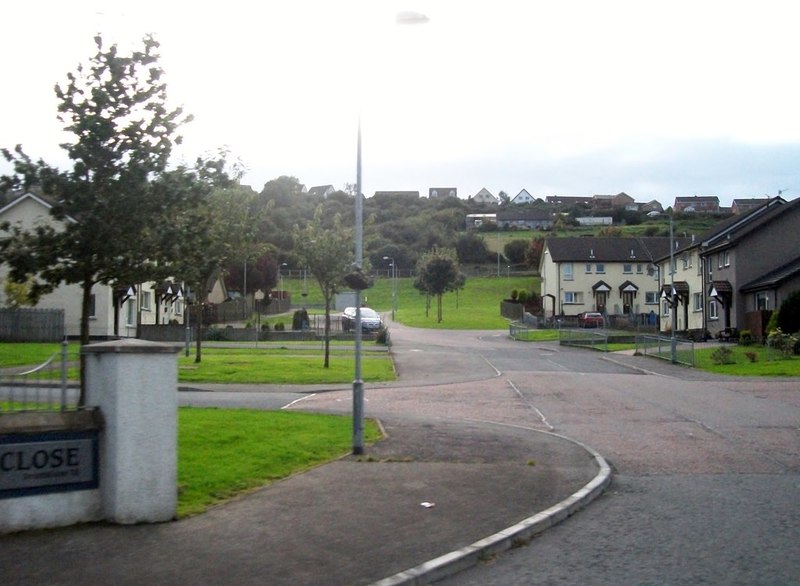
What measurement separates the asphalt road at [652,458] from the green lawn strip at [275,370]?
1407 mm

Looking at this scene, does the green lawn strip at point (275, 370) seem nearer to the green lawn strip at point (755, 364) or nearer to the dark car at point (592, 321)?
the green lawn strip at point (755, 364)

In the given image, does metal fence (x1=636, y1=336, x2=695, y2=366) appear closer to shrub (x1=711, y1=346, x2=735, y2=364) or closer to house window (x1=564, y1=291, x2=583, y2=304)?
shrub (x1=711, y1=346, x2=735, y2=364)

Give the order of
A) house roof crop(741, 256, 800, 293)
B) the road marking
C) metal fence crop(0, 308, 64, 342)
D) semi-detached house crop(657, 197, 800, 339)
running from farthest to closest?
semi-detached house crop(657, 197, 800, 339), house roof crop(741, 256, 800, 293), metal fence crop(0, 308, 64, 342), the road marking

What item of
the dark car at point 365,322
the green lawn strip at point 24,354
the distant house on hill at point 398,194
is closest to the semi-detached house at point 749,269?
the dark car at point 365,322

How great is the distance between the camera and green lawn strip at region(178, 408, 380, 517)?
35.0 ft

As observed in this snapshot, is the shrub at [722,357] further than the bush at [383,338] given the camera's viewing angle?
No

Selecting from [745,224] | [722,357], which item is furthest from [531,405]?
[745,224]

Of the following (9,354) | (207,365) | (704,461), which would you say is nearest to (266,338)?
(207,365)

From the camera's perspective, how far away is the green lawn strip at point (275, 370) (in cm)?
2973

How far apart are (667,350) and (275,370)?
19200 millimetres

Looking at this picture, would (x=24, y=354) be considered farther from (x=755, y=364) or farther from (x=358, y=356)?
(x=755, y=364)

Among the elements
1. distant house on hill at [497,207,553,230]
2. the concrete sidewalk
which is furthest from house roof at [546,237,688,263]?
the concrete sidewalk

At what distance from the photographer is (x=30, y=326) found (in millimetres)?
39594

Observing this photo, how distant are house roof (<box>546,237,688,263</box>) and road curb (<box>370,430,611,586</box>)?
75.1m
